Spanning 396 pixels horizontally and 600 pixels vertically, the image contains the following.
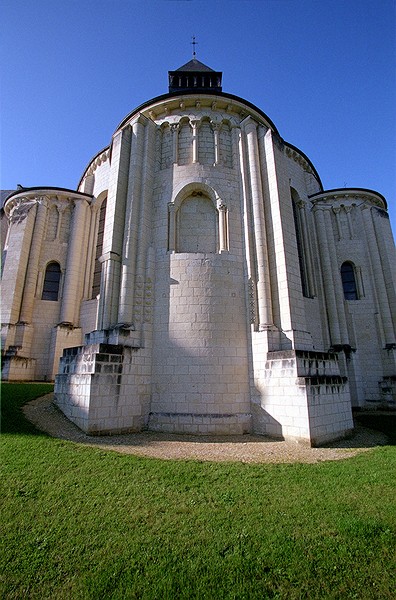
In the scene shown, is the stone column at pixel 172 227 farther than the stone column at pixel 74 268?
No

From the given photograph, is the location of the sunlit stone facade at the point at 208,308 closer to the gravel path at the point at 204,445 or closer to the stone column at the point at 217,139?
the stone column at the point at 217,139

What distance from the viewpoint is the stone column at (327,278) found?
56.6 feet

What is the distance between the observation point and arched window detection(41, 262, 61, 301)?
771 inches

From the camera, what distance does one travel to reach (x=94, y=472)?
562 centimetres

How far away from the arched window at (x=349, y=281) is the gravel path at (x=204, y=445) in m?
10.9

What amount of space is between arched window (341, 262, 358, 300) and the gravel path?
10.9 meters

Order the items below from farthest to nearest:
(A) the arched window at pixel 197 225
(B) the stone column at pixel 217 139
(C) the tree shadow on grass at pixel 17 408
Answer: (B) the stone column at pixel 217 139, (A) the arched window at pixel 197 225, (C) the tree shadow on grass at pixel 17 408

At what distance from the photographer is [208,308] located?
35.4ft

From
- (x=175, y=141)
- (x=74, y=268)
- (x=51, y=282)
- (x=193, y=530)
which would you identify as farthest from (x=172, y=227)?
(x=51, y=282)

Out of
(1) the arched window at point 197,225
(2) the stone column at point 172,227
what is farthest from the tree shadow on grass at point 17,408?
(1) the arched window at point 197,225

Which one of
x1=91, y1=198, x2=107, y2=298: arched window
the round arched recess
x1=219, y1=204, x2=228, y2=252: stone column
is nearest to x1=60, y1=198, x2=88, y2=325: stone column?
x1=91, y1=198, x2=107, y2=298: arched window

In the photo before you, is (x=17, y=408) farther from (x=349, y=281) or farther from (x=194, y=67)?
(x=194, y=67)

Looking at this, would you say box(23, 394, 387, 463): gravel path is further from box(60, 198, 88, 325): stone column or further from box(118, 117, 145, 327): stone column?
box(60, 198, 88, 325): stone column

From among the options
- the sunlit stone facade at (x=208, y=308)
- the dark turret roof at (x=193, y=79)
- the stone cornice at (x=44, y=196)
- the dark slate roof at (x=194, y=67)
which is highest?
the dark slate roof at (x=194, y=67)
